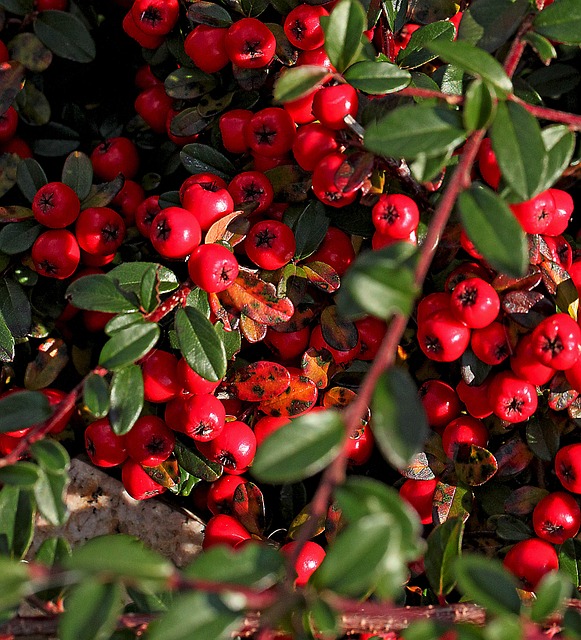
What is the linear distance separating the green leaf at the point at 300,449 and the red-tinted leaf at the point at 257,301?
621mm

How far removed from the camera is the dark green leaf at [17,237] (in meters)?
1.73

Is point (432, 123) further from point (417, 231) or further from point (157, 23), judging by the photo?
point (157, 23)

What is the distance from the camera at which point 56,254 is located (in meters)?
1.70

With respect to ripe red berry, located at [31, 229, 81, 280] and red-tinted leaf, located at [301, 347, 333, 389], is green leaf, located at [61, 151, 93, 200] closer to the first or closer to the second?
ripe red berry, located at [31, 229, 81, 280]

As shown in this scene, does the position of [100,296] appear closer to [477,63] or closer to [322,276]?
[322,276]

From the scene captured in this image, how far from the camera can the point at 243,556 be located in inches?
38.7

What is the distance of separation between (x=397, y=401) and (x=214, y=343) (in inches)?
23.2

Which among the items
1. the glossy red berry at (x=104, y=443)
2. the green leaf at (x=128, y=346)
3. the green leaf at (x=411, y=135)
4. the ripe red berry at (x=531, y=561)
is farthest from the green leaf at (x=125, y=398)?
the ripe red berry at (x=531, y=561)

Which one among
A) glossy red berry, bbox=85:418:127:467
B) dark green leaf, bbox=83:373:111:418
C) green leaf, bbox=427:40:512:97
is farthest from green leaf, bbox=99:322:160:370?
green leaf, bbox=427:40:512:97

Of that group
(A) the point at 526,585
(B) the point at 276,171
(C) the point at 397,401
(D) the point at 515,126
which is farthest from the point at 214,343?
(A) the point at 526,585

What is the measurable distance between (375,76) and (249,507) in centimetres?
103

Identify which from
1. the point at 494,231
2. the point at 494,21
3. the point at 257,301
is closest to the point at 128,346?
the point at 257,301

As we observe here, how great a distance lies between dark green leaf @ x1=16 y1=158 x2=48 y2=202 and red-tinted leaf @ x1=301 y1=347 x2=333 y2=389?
2.64ft

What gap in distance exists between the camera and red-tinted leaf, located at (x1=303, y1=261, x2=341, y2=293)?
164cm
